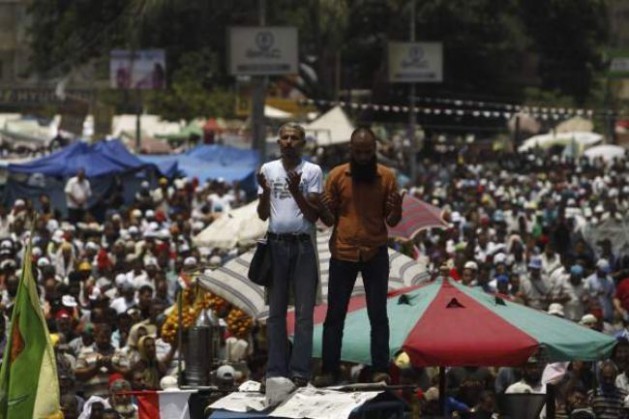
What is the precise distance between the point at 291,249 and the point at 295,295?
0.88 feet

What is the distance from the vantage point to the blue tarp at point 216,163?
135ft

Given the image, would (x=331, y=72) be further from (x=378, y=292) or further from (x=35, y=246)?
(x=378, y=292)

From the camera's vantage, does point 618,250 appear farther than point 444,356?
Yes

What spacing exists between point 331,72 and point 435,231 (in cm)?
3981

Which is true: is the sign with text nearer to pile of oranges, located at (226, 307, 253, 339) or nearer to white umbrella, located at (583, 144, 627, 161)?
white umbrella, located at (583, 144, 627, 161)

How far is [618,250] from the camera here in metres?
28.1

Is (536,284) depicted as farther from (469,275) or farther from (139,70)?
(139,70)

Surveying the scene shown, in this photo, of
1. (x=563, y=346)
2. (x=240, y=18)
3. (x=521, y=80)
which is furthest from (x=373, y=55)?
(x=563, y=346)

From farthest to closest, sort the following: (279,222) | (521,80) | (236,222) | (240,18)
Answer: (521,80), (240,18), (236,222), (279,222)

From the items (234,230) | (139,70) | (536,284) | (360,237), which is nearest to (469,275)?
(536,284)

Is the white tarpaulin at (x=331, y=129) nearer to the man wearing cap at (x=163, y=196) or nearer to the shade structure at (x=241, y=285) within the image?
the man wearing cap at (x=163, y=196)

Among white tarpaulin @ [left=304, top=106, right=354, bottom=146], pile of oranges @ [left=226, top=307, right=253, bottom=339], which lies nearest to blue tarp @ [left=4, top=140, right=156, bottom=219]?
white tarpaulin @ [left=304, top=106, right=354, bottom=146]

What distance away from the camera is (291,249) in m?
10.8

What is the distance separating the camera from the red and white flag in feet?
36.1
